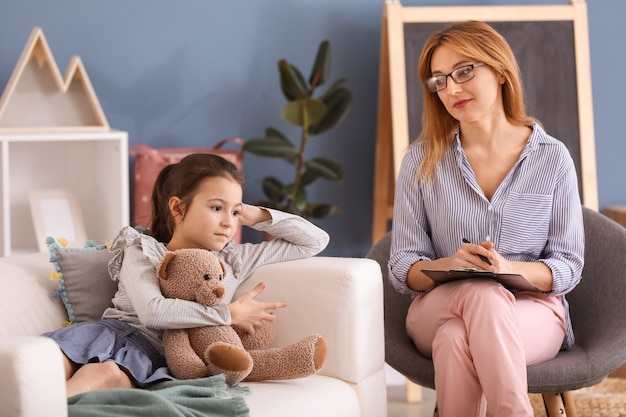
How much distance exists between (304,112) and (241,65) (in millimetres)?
364

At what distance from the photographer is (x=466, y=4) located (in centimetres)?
386

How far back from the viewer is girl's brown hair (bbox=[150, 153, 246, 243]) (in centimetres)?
214

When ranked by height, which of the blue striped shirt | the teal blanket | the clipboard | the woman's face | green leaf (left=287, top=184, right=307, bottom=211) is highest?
the woman's face

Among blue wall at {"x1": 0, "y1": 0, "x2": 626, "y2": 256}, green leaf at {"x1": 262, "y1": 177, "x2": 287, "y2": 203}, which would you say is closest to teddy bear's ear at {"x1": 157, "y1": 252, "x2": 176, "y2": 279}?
green leaf at {"x1": 262, "y1": 177, "x2": 287, "y2": 203}

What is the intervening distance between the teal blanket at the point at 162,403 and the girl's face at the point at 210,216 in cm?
40

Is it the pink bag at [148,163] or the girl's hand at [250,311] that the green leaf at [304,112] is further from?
the girl's hand at [250,311]

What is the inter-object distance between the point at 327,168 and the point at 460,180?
1.25 meters

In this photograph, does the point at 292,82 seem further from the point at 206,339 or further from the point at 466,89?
the point at 206,339

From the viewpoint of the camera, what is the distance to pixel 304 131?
3607 millimetres

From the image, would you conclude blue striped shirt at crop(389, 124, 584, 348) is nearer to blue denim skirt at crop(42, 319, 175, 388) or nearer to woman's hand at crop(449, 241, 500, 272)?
woman's hand at crop(449, 241, 500, 272)

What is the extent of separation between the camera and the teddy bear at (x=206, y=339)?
1960 mm

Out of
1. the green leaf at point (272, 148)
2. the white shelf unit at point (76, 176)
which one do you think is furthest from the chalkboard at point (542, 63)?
the white shelf unit at point (76, 176)

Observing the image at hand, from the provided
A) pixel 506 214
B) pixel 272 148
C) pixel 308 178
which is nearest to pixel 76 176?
pixel 272 148

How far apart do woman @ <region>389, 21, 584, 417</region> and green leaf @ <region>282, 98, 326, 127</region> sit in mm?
1119
